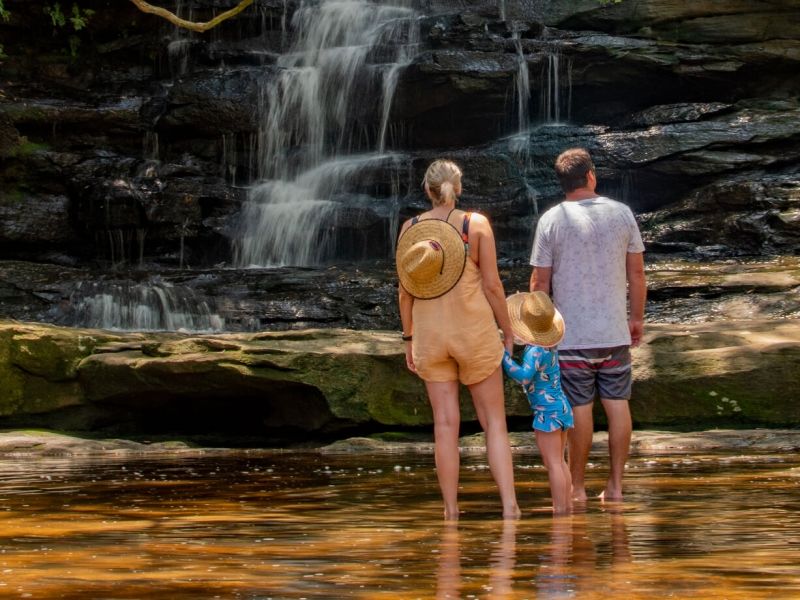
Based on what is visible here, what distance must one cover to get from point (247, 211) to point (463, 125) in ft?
13.5

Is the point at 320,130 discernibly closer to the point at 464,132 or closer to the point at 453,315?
the point at 464,132

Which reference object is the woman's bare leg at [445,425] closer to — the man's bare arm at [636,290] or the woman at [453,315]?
the woman at [453,315]

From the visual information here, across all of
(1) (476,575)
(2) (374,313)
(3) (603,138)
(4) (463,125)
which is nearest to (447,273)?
(1) (476,575)

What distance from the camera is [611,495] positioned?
20.6 ft

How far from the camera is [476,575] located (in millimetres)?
3826

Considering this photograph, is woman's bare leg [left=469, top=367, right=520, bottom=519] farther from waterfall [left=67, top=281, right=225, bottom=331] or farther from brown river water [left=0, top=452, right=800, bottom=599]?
waterfall [left=67, top=281, right=225, bottom=331]

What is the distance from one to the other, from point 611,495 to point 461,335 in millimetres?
1250

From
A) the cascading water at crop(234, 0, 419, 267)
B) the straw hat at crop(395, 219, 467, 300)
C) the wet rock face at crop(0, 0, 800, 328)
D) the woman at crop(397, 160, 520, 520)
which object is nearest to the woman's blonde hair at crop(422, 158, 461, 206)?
the woman at crop(397, 160, 520, 520)

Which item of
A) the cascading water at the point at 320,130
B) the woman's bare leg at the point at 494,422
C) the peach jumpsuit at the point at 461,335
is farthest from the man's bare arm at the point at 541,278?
the cascading water at the point at 320,130

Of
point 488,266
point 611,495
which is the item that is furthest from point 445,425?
point 611,495

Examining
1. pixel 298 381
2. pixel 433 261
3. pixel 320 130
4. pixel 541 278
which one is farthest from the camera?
pixel 320 130

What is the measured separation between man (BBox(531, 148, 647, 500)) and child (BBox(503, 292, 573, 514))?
0.37 m

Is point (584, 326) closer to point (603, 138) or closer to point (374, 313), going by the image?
point (374, 313)

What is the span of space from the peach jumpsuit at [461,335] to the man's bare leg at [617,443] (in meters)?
0.93
